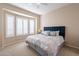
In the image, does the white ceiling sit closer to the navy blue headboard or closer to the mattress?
the navy blue headboard

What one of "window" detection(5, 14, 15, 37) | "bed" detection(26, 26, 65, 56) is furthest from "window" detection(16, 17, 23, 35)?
"bed" detection(26, 26, 65, 56)

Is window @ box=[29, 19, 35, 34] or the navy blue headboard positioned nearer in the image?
the navy blue headboard

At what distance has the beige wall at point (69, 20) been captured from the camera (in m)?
1.71

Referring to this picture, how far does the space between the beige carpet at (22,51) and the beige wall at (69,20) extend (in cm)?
13

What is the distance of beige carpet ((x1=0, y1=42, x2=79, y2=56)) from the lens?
5.56 ft

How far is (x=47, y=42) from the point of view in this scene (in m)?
1.66

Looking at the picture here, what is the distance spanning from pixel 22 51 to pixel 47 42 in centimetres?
55

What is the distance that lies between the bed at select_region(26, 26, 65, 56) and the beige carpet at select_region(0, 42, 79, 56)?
0.10 m

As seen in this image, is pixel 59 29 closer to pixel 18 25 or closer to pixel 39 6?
pixel 39 6

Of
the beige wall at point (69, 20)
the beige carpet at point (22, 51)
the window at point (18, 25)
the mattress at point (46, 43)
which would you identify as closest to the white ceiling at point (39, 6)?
the beige wall at point (69, 20)

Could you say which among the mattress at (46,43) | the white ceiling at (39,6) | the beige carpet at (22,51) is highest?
the white ceiling at (39,6)

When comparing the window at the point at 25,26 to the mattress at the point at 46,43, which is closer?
the mattress at the point at 46,43

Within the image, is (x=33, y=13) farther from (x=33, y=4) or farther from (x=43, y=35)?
(x=43, y=35)

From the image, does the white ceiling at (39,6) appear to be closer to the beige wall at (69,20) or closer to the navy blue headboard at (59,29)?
the beige wall at (69,20)
